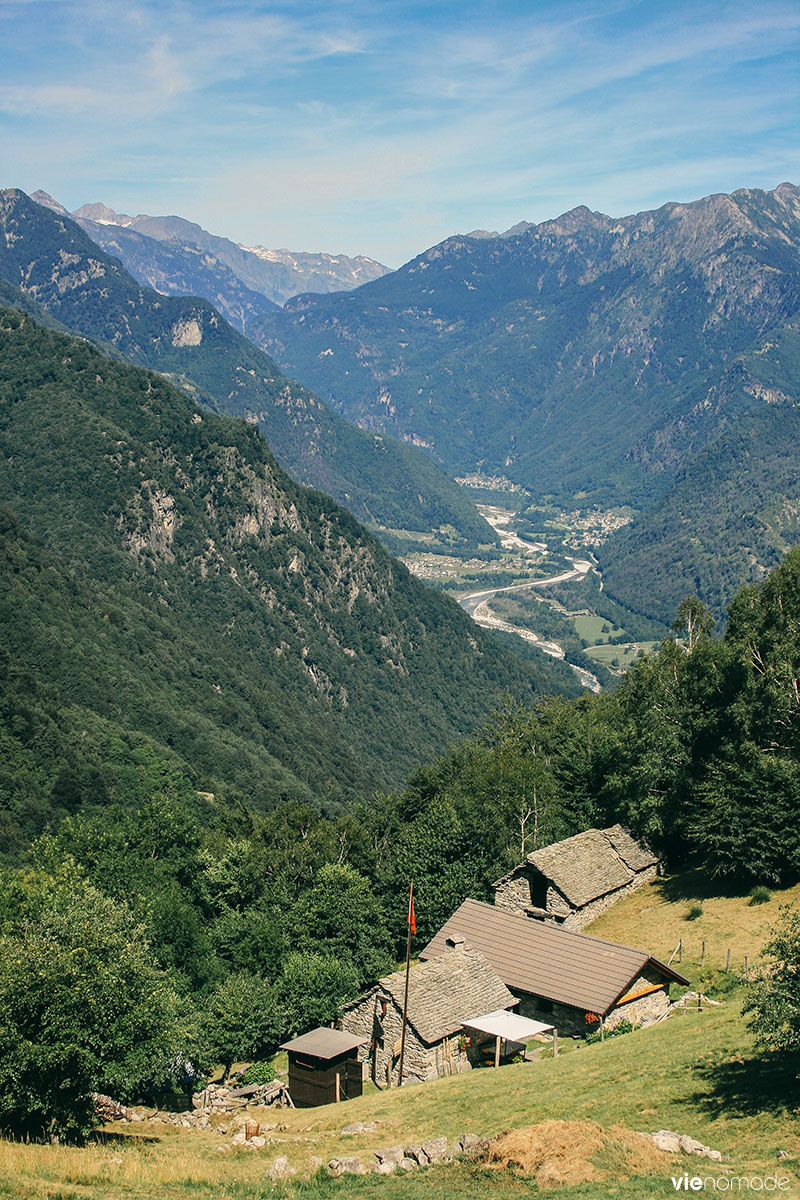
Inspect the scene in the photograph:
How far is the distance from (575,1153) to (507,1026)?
1851 centimetres

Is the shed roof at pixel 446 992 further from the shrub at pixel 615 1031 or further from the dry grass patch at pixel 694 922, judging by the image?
the dry grass patch at pixel 694 922

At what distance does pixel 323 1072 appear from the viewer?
5031cm

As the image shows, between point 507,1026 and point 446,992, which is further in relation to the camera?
point 446,992

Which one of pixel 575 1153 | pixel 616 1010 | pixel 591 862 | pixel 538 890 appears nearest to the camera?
pixel 575 1153

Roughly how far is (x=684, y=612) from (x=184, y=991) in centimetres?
5772

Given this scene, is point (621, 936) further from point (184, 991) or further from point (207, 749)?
point (207, 749)

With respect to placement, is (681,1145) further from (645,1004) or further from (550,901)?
(550,901)

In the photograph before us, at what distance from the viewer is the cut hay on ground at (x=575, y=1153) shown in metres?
31.7

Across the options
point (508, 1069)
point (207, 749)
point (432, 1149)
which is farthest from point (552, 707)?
point (432, 1149)

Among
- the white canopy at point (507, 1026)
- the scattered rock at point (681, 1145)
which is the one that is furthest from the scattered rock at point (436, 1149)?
the white canopy at point (507, 1026)

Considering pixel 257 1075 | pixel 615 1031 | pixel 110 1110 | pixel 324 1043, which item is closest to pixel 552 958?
pixel 615 1031

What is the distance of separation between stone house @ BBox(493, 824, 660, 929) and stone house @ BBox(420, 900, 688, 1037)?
899 cm

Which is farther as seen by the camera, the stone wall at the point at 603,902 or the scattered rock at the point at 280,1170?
the stone wall at the point at 603,902

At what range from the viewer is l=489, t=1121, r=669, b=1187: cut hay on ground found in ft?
104
